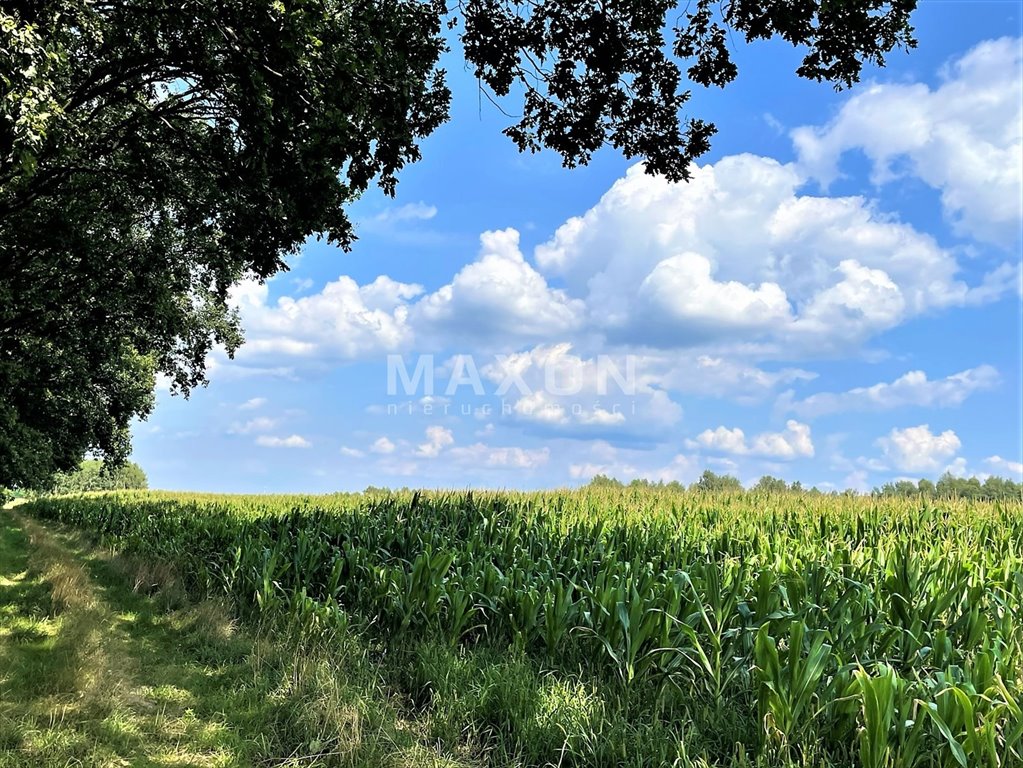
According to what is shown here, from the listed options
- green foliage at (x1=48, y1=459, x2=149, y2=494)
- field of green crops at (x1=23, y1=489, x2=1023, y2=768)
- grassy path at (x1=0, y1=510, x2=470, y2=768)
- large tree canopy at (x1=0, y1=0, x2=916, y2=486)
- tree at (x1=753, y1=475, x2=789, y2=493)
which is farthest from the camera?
green foliage at (x1=48, y1=459, x2=149, y2=494)

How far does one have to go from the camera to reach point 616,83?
28.0 feet

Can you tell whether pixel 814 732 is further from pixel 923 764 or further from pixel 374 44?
pixel 374 44

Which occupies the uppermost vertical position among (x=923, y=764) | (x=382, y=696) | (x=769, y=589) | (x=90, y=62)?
(x=90, y=62)

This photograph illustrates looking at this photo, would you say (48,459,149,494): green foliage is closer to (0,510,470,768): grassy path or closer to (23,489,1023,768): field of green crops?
(0,510,470,768): grassy path

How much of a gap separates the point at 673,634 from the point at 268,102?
690cm

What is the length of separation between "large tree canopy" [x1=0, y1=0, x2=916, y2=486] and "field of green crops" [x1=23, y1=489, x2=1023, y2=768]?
5.24m

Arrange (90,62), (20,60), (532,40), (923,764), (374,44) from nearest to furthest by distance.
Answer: (923,764) → (20,60) → (374,44) → (532,40) → (90,62)

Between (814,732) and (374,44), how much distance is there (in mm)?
7592

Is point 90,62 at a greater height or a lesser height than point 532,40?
greater

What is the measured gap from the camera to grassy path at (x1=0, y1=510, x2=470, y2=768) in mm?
4203

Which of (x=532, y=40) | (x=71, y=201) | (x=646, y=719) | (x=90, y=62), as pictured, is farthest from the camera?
(x=71, y=201)

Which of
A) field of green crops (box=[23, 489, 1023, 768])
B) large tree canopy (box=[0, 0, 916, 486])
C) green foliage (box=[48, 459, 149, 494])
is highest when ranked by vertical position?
large tree canopy (box=[0, 0, 916, 486])

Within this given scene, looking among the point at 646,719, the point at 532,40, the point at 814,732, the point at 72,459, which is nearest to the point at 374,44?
the point at 532,40

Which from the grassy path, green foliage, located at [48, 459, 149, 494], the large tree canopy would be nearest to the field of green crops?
the grassy path
